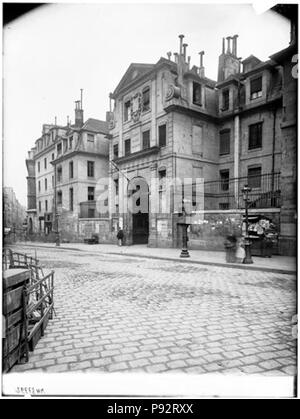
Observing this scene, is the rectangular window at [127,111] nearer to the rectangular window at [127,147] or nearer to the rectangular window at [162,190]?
the rectangular window at [127,147]

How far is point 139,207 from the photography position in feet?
72.6

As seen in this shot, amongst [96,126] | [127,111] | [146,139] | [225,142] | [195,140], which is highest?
[96,126]

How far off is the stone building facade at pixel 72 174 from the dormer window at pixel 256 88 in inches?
A: 666

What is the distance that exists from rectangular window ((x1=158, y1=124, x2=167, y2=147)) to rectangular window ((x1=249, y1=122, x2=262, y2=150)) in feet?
22.0

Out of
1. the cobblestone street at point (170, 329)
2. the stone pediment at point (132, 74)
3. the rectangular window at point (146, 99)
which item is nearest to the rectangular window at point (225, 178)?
the rectangular window at point (146, 99)

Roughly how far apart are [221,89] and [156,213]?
1180 cm

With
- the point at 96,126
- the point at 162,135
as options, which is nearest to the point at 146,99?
the point at 162,135

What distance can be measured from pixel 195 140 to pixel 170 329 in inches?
705

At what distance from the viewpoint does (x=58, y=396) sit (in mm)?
2436

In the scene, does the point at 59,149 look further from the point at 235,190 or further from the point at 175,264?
the point at 175,264

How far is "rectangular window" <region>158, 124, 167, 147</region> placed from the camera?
19494 millimetres

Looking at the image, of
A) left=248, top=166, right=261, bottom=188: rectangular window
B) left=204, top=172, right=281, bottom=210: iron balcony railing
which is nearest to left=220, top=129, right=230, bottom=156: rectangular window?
left=248, top=166, right=261, bottom=188: rectangular window

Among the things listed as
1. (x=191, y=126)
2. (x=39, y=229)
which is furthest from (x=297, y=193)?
(x=39, y=229)
